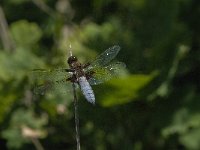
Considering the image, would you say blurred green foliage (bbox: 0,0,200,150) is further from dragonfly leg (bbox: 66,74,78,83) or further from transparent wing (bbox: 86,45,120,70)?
dragonfly leg (bbox: 66,74,78,83)

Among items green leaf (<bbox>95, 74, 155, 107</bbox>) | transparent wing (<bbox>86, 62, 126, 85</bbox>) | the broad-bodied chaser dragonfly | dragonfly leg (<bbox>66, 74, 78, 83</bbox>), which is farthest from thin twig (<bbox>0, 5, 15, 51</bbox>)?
dragonfly leg (<bbox>66, 74, 78, 83</bbox>)

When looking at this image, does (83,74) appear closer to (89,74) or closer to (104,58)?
(89,74)

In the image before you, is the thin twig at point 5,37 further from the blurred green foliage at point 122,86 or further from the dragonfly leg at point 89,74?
the dragonfly leg at point 89,74

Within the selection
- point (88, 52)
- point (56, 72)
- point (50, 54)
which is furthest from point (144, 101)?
point (56, 72)

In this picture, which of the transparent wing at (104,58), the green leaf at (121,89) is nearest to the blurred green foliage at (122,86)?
the green leaf at (121,89)

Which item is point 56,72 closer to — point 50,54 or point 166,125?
point 166,125
